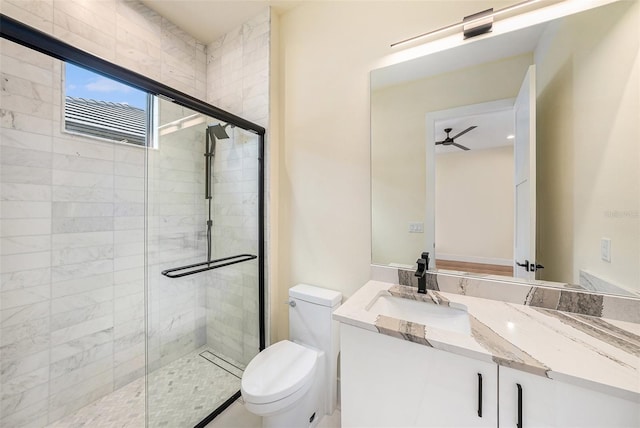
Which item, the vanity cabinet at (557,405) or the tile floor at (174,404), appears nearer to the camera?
the vanity cabinet at (557,405)

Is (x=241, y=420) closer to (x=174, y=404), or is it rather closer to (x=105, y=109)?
(x=174, y=404)

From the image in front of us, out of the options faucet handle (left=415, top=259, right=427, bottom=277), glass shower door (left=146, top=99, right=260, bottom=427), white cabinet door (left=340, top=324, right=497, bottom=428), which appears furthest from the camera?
glass shower door (left=146, top=99, right=260, bottom=427)

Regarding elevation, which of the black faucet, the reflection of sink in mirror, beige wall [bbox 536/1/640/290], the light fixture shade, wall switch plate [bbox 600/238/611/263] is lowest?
the reflection of sink in mirror

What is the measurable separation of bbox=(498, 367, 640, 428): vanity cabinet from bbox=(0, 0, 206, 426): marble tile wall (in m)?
1.82

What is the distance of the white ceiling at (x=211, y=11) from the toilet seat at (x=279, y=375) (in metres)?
2.33

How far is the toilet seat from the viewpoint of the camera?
3.70ft

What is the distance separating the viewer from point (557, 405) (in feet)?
2.20

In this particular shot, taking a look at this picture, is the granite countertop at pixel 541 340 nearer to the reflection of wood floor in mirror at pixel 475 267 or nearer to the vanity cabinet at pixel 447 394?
the vanity cabinet at pixel 447 394

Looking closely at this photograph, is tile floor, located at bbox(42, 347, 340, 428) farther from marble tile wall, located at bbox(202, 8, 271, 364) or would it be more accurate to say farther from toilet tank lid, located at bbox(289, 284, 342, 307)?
toilet tank lid, located at bbox(289, 284, 342, 307)

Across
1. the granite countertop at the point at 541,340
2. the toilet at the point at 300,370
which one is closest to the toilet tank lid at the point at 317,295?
the toilet at the point at 300,370

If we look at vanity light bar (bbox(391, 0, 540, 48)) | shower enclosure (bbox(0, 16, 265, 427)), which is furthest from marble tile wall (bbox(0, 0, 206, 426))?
vanity light bar (bbox(391, 0, 540, 48))

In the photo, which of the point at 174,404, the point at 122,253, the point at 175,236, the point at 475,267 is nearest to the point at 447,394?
the point at 475,267

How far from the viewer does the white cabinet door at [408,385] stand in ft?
2.53

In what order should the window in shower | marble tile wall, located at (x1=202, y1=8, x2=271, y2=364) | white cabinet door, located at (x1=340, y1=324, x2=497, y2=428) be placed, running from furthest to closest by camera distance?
marble tile wall, located at (x1=202, y1=8, x2=271, y2=364)
the window in shower
white cabinet door, located at (x1=340, y1=324, x2=497, y2=428)
